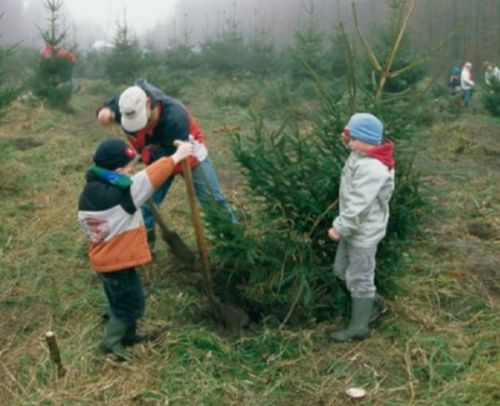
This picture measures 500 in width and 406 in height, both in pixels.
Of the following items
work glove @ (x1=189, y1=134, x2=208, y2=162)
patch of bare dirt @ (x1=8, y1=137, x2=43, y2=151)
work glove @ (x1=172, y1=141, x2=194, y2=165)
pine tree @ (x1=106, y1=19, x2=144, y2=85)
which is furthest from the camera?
pine tree @ (x1=106, y1=19, x2=144, y2=85)

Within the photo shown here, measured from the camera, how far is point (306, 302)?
158 inches

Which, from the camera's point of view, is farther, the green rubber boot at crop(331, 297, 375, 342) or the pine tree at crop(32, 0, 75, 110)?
the pine tree at crop(32, 0, 75, 110)

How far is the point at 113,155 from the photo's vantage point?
3.52 meters

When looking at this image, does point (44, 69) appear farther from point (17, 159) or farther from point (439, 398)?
point (439, 398)

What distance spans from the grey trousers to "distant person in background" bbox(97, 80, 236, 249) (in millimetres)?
859

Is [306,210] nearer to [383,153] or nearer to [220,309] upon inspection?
[383,153]

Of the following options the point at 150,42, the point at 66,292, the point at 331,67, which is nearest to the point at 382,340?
the point at 66,292

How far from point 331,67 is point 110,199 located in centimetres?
1623

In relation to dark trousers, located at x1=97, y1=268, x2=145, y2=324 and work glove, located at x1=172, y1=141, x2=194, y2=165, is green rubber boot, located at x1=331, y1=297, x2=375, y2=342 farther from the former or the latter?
work glove, located at x1=172, y1=141, x2=194, y2=165

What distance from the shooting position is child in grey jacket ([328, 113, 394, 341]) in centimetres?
365

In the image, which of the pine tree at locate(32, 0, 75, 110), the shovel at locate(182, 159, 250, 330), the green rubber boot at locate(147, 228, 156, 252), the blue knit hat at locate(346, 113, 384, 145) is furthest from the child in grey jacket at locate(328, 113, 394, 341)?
the pine tree at locate(32, 0, 75, 110)

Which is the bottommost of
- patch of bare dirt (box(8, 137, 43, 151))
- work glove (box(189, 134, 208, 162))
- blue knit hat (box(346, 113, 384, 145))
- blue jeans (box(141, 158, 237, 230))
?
patch of bare dirt (box(8, 137, 43, 151))

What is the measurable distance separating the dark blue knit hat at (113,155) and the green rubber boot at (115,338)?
962mm

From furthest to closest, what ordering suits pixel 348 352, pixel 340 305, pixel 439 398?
pixel 340 305, pixel 348 352, pixel 439 398
